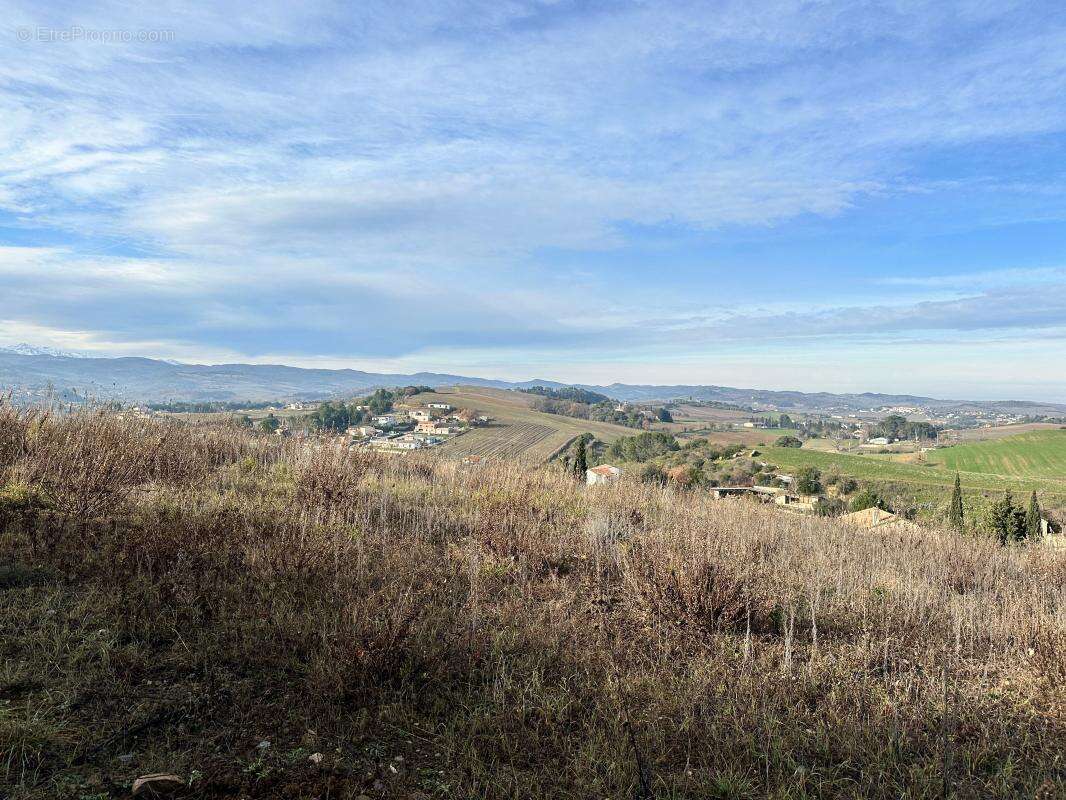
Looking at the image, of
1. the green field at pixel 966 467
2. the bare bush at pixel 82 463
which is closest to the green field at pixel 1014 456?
the green field at pixel 966 467

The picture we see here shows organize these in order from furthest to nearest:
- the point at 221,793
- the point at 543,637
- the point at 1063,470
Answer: the point at 1063,470, the point at 543,637, the point at 221,793

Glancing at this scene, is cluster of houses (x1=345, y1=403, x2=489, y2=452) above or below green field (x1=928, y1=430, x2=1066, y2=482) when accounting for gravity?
above

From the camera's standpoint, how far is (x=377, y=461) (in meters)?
10.4

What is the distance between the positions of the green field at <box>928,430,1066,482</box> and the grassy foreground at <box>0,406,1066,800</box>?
65559mm

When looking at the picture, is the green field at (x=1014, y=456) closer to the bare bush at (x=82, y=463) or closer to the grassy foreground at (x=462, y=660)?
the grassy foreground at (x=462, y=660)

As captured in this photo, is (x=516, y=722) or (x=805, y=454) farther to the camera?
(x=805, y=454)

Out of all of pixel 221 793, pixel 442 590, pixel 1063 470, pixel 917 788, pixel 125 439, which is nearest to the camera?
pixel 221 793

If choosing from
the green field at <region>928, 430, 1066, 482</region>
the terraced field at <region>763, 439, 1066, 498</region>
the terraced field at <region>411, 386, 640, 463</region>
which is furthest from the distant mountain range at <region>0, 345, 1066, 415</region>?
the green field at <region>928, 430, 1066, 482</region>

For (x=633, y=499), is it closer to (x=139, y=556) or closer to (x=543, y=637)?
(x=543, y=637)

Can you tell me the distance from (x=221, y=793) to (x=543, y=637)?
7.03 feet

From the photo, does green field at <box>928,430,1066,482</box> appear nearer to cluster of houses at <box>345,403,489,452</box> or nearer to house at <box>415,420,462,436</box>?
cluster of houses at <box>345,403,489,452</box>

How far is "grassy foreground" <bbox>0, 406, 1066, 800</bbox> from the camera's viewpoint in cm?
254

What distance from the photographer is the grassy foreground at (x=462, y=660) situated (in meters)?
2.54

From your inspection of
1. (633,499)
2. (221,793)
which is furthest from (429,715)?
(633,499)
